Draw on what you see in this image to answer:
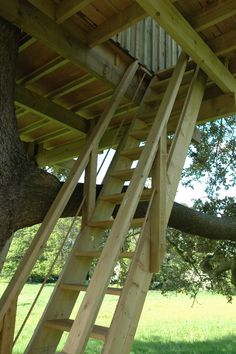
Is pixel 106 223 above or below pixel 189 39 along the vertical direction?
below

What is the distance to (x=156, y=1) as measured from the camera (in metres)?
2.68

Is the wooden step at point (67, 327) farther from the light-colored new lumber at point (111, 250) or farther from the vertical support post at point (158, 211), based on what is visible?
the vertical support post at point (158, 211)

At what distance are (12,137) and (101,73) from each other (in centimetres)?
124

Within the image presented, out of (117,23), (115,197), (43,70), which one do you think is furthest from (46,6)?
(115,197)

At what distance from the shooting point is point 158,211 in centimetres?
274

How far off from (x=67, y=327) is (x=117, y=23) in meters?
2.55

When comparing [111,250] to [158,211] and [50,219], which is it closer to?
[158,211]

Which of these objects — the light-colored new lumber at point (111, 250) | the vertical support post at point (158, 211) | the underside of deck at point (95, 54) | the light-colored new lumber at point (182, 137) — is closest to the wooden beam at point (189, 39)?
the underside of deck at point (95, 54)

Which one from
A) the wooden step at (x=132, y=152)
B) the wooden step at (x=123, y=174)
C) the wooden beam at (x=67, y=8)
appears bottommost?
the wooden step at (x=123, y=174)

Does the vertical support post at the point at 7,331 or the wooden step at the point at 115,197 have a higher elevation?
the wooden step at the point at 115,197

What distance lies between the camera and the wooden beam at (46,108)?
13.4 feet

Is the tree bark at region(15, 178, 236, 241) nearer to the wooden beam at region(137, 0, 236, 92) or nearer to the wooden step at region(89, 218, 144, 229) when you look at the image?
the wooden step at region(89, 218, 144, 229)

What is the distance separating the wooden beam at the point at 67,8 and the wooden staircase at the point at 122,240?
3.34 ft

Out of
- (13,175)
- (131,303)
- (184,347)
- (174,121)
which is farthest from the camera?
(184,347)
